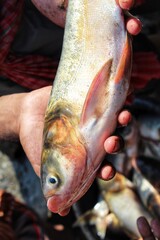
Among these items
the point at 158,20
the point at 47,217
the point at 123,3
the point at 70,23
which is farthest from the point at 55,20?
the point at 47,217

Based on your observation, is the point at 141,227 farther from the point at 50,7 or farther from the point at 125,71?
the point at 50,7

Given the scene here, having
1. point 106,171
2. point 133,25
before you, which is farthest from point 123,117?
point 133,25

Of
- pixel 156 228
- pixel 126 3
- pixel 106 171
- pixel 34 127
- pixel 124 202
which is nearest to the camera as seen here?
pixel 126 3

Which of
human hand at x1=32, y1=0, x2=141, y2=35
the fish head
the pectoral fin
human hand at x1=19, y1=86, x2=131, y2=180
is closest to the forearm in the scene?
human hand at x1=19, y1=86, x2=131, y2=180

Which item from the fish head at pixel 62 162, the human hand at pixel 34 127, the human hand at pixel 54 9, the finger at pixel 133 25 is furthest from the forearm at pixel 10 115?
the finger at pixel 133 25

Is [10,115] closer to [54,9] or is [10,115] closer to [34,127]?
[34,127]

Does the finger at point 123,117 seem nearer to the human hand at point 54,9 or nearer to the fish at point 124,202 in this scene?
the human hand at point 54,9
